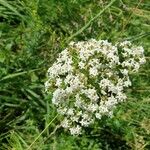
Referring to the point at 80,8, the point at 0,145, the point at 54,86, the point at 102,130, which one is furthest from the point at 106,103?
the point at 80,8

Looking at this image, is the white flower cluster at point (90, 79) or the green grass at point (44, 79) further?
the green grass at point (44, 79)

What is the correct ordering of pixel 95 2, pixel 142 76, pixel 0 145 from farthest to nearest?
pixel 95 2 → pixel 142 76 → pixel 0 145

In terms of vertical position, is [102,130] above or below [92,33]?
below

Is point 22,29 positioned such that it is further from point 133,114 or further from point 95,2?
point 133,114

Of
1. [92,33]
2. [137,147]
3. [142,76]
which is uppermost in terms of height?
[92,33]
